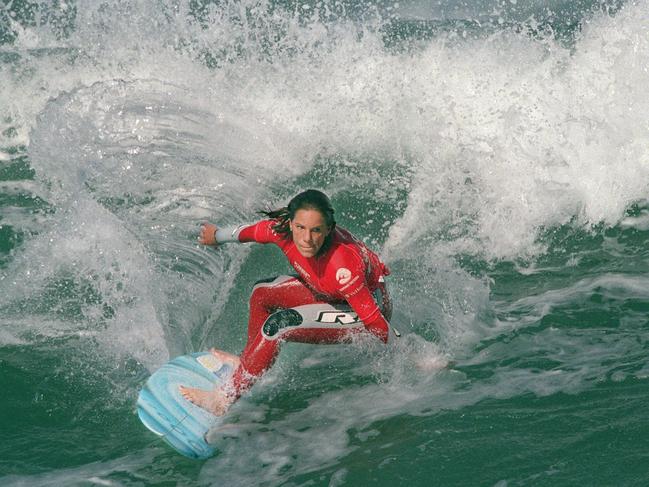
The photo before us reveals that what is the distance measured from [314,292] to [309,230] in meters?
0.63

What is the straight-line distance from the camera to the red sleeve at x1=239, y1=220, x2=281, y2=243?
4996 millimetres

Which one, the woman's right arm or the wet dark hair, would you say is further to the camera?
the woman's right arm

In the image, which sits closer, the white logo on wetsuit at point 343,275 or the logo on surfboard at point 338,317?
the white logo on wetsuit at point 343,275

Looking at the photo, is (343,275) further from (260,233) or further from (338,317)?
(260,233)

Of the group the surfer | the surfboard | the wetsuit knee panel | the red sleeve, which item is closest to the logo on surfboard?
the surfer

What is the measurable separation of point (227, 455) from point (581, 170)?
4465mm

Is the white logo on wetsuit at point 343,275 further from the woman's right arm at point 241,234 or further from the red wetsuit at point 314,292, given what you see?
the woman's right arm at point 241,234

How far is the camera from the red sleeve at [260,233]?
4996 millimetres

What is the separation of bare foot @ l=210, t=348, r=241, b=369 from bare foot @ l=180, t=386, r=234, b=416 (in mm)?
292

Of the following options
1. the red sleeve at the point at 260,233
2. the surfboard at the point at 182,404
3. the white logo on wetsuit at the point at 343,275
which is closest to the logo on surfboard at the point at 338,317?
the white logo on wetsuit at the point at 343,275

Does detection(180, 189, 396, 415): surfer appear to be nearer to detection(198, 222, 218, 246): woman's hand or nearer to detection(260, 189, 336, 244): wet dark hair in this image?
detection(260, 189, 336, 244): wet dark hair

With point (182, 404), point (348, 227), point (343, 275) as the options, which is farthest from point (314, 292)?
point (348, 227)

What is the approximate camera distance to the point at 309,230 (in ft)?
14.4

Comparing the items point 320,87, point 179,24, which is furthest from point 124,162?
point 179,24
